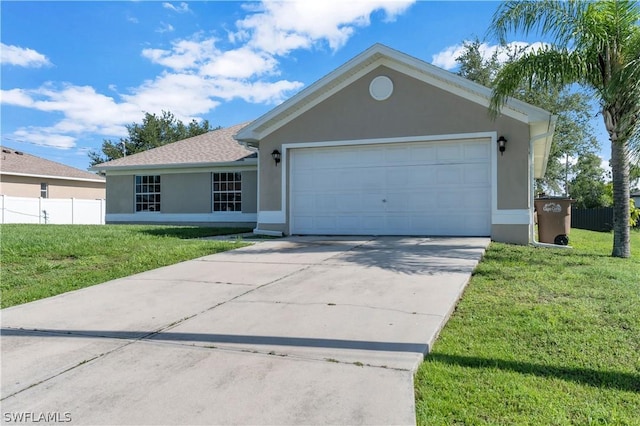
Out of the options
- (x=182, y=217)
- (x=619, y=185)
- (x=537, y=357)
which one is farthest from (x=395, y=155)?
(x=182, y=217)

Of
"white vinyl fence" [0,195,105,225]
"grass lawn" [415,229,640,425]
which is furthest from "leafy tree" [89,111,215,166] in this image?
"grass lawn" [415,229,640,425]

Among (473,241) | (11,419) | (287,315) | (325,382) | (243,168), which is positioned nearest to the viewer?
(11,419)

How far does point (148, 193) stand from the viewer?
17672 mm

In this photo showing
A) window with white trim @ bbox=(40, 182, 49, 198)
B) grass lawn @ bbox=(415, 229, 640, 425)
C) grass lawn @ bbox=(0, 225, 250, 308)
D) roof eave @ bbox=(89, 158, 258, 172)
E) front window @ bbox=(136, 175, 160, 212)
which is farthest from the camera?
window with white trim @ bbox=(40, 182, 49, 198)

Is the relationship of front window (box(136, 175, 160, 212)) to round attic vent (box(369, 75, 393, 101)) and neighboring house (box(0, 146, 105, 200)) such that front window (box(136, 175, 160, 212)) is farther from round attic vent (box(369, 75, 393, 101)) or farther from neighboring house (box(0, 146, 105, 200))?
neighboring house (box(0, 146, 105, 200))

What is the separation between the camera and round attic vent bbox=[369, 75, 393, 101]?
38.2 feet

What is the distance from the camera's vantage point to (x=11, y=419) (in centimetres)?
256

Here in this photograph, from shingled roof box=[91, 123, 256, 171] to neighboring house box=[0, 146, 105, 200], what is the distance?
411 inches

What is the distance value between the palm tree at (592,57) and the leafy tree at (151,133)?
43.0m

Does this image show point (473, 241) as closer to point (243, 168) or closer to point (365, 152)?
point (365, 152)

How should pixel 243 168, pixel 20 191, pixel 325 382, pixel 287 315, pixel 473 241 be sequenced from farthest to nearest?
pixel 20 191, pixel 243 168, pixel 473 241, pixel 287 315, pixel 325 382

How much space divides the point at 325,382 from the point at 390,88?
9.98 metres

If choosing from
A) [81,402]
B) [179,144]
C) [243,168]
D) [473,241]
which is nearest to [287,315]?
[81,402]

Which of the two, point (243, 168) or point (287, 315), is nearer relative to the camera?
point (287, 315)
